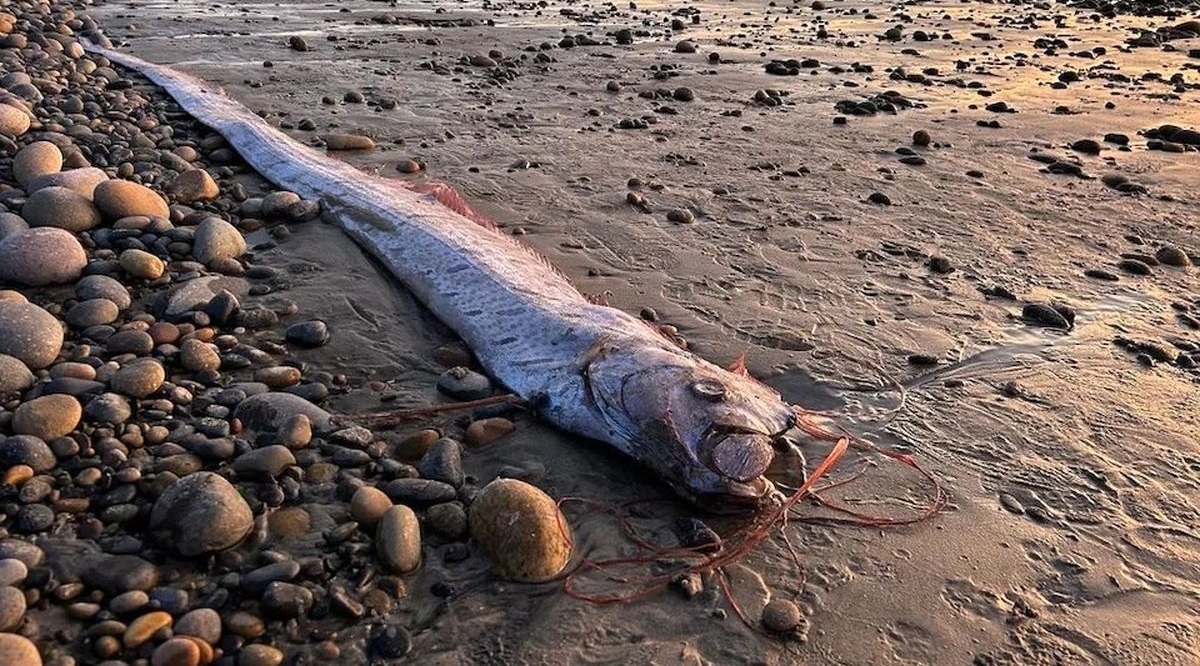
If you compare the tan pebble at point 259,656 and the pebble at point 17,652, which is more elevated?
the pebble at point 17,652

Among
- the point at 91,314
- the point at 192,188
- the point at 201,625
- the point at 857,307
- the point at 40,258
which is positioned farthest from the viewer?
the point at 192,188

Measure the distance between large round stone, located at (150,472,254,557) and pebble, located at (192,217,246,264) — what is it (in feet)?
8.74

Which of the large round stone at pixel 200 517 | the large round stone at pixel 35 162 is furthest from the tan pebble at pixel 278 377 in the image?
the large round stone at pixel 35 162

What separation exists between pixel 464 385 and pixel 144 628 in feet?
6.37

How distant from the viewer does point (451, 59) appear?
1262 cm

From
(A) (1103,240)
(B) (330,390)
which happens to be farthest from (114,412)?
(A) (1103,240)

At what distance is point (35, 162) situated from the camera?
636cm

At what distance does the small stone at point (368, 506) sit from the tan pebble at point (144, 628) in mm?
745

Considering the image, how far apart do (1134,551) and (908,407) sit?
3.92 feet

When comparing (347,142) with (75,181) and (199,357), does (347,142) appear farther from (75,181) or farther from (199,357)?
(199,357)

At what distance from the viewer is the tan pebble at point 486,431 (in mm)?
4020

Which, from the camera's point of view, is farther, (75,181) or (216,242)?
(75,181)

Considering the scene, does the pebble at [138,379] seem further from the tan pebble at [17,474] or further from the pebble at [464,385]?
the pebble at [464,385]

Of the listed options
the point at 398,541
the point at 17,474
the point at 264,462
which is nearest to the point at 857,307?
the point at 398,541
